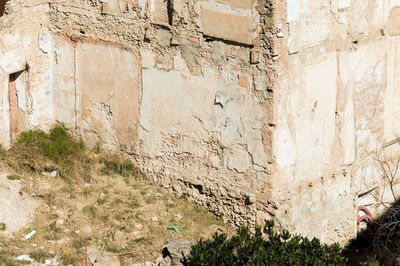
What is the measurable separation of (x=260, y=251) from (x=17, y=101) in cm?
430

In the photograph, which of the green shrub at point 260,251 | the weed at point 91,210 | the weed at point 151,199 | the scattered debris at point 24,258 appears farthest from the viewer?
the weed at point 151,199

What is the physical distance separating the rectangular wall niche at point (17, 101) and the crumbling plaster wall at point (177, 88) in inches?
10.2

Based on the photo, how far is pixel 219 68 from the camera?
973 cm

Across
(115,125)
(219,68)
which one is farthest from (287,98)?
(115,125)

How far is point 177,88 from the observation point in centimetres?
1020

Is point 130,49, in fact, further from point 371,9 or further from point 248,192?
point 371,9

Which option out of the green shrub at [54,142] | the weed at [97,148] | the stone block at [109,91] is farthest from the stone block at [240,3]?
the green shrub at [54,142]

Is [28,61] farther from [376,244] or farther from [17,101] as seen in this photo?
[376,244]

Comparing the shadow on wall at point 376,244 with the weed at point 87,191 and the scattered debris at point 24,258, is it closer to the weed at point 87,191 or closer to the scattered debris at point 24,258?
the weed at point 87,191

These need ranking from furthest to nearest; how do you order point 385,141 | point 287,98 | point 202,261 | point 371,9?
point 385,141 < point 371,9 < point 287,98 < point 202,261

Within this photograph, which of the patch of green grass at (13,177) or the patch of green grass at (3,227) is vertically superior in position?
the patch of green grass at (13,177)

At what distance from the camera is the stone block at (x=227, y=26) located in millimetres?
9383

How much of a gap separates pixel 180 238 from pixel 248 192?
1.00 m

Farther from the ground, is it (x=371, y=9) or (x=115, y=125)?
(x=371, y=9)
